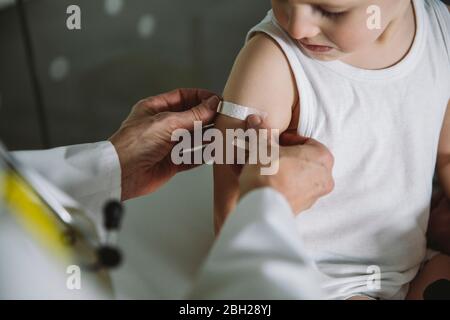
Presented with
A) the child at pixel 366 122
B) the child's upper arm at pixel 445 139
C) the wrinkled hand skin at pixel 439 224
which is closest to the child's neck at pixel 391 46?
the child at pixel 366 122

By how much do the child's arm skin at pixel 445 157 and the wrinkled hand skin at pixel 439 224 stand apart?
33 mm

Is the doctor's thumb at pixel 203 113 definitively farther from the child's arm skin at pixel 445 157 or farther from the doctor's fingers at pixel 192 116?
the child's arm skin at pixel 445 157

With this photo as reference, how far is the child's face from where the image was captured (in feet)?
1.83

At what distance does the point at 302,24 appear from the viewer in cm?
56

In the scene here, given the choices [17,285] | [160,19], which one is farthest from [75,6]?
[17,285]

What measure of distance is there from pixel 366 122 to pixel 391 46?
11cm

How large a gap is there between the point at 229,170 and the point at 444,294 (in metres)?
0.33

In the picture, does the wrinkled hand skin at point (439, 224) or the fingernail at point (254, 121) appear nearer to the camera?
the fingernail at point (254, 121)

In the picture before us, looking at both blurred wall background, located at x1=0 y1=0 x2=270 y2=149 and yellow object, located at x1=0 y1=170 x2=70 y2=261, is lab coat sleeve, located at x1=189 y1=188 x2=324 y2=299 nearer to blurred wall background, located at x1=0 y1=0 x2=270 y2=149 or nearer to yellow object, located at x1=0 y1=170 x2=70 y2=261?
yellow object, located at x1=0 y1=170 x2=70 y2=261

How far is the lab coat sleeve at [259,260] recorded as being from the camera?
0.44 meters

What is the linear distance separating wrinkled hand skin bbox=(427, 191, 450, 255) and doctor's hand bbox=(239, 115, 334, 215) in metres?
0.27

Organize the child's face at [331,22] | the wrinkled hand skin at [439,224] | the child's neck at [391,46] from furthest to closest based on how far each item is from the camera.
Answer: the wrinkled hand skin at [439,224] → the child's neck at [391,46] → the child's face at [331,22]
